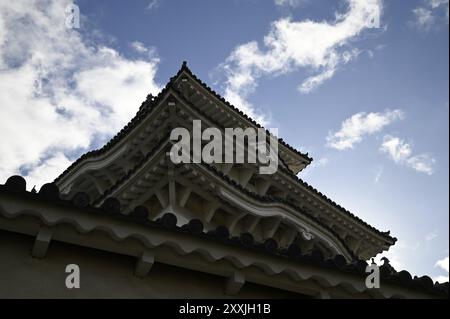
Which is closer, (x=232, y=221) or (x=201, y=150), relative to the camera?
(x=232, y=221)

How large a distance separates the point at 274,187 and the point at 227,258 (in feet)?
36.1

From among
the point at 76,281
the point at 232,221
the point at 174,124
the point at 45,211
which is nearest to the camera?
the point at 45,211

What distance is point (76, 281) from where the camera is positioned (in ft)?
17.7

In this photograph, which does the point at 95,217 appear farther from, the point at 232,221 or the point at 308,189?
the point at 308,189

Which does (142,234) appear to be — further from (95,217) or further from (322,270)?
(322,270)

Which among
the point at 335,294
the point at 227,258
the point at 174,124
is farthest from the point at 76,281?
the point at 174,124

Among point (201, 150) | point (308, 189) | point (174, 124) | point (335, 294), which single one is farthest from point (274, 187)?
point (335, 294)

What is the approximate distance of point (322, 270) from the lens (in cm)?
600

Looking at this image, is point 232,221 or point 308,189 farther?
point 308,189
